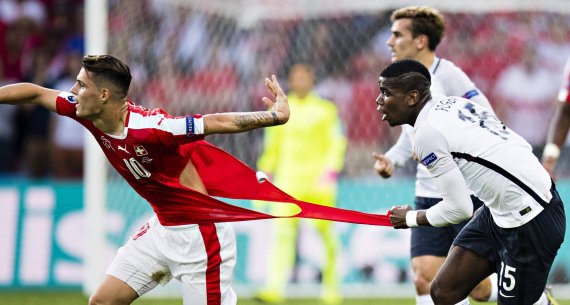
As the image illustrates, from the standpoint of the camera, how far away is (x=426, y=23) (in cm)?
780

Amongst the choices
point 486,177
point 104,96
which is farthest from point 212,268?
point 486,177

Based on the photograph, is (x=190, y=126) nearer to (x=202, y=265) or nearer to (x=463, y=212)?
(x=202, y=265)

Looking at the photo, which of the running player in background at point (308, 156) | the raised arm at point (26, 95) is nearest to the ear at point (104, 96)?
the raised arm at point (26, 95)

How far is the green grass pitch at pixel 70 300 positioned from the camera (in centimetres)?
1080

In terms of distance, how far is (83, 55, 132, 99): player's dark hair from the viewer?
21.0 ft

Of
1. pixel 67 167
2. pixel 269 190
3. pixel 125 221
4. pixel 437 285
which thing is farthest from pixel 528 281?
pixel 67 167

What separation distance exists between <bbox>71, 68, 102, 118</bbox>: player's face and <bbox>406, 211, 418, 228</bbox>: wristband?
1913mm

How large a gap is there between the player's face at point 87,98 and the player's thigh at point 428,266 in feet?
8.48

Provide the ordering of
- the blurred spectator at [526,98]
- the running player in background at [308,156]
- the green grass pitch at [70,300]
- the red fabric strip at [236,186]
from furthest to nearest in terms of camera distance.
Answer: the blurred spectator at [526,98]
the running player in background at [308,156]
the green grass pitch at [70,300]
the red fabric strip at [236,186]

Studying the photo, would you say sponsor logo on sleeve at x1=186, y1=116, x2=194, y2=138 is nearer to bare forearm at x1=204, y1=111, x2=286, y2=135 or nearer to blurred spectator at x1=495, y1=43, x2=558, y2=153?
bare forearm at x1=204, y1=111, x2=286, y2=135

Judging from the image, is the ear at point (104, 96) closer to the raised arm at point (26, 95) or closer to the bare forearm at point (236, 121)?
the raised arm at point (26, 95)

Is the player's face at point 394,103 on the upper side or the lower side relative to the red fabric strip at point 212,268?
upper

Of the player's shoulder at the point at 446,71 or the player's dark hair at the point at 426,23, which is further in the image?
the player's dark hair at the point at 426,23

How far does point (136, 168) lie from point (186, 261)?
25.2 inches
